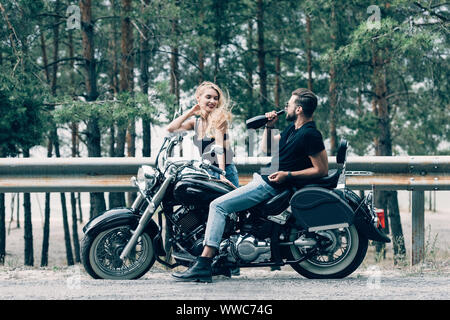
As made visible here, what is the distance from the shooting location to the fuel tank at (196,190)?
550 centimetres

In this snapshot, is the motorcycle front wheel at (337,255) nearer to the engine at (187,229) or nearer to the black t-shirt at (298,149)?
Result: the black t-shirt at (298,149)

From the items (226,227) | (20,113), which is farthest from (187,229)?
(20,113)

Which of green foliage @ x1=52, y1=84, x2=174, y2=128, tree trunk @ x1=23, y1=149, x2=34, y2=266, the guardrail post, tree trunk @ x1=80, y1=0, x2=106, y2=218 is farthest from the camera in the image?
tree trunk @ x1=23, y1=149, x2=34, y2=266

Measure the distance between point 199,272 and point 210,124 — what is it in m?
1.43

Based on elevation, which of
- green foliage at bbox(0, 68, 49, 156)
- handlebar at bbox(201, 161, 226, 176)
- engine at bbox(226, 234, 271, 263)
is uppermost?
green foliage at bbox(0, 68, 49, 156)

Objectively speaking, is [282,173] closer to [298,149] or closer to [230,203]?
[298,149]

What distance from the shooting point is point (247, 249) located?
5.52 metres

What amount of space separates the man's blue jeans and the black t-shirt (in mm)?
95

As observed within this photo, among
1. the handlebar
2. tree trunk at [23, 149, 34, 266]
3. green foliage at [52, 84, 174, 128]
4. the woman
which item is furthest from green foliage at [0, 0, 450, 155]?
the handlebar

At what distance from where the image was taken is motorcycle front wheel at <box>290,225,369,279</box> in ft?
18.6

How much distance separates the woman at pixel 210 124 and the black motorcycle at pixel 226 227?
1.51ft

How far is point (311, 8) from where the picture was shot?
778 inches

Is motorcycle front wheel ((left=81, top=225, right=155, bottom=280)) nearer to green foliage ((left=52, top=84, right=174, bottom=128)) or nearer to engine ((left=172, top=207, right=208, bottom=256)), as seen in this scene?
engine ((left=172, top=207, right=208, bottom=256))

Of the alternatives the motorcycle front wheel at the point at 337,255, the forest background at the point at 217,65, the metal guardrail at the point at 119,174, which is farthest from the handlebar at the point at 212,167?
the forest background at the point at 217,65
